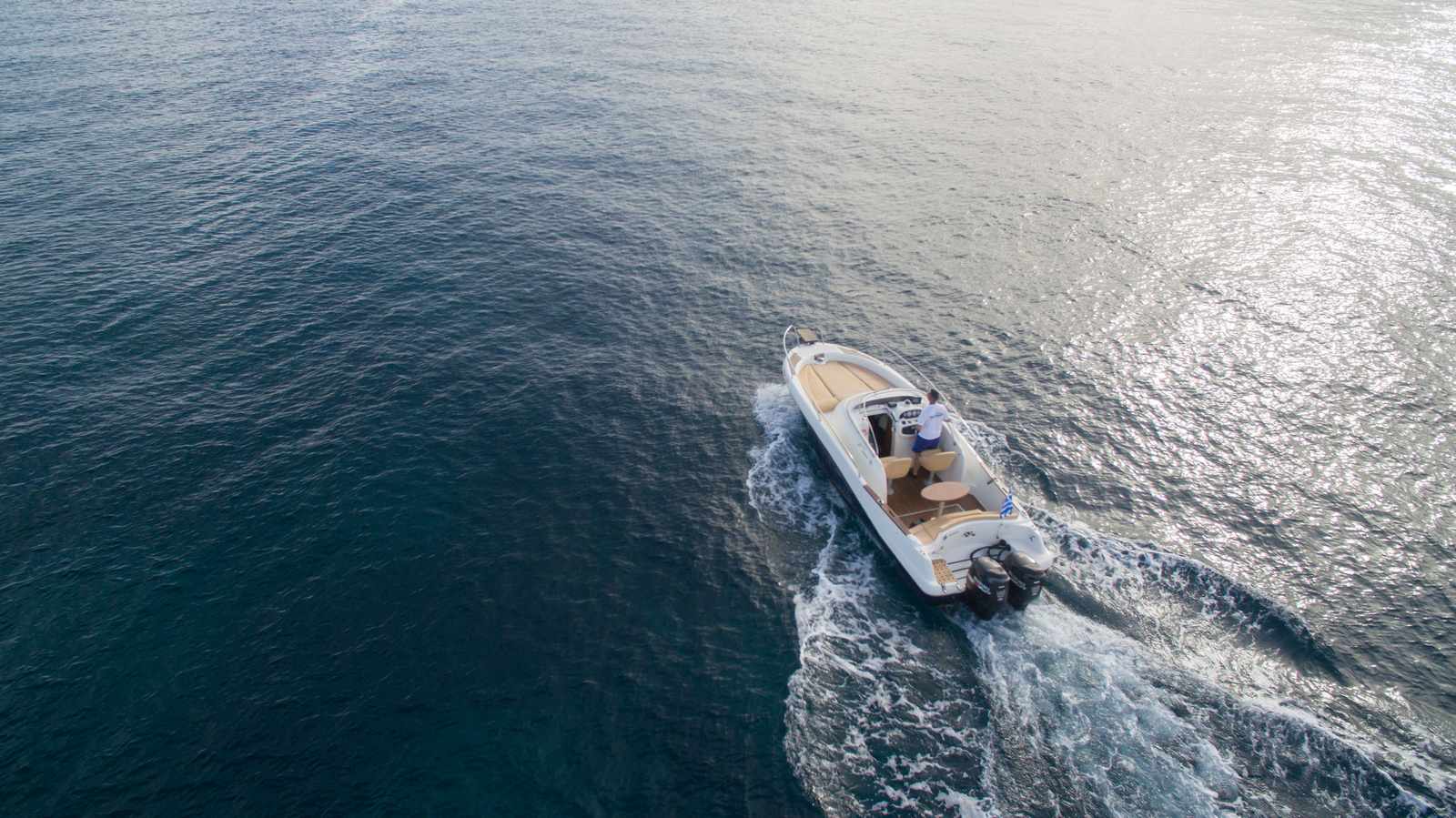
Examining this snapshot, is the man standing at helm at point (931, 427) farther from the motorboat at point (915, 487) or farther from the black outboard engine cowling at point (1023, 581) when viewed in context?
the black outboard engine cowling at point (1023, 581)

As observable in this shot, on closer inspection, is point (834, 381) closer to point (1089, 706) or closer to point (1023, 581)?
point (1023, 581)

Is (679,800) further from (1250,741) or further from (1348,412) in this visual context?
(1348,412)

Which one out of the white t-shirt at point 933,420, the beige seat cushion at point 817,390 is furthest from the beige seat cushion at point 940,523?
the beige seat cushion at point 817,390

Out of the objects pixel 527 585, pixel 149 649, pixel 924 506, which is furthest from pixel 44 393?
pixel 924 506

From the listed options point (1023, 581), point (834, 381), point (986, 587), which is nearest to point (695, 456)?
point (834, 381)

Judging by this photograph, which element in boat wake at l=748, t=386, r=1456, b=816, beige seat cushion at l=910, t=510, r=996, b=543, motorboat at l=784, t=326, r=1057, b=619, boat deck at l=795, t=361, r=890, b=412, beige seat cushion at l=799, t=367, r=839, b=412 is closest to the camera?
boat wake at l=748, t=386, r=1456, b=816

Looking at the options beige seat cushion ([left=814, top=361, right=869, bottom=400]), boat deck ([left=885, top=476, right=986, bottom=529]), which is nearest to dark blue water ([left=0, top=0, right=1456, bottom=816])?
boat deck ([left=885, top=476, right=986, bottom=529])

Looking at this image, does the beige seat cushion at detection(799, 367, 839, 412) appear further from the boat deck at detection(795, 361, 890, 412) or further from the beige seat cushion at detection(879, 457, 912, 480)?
the beige seat cushion at detection(879, 457, 912, 480)
